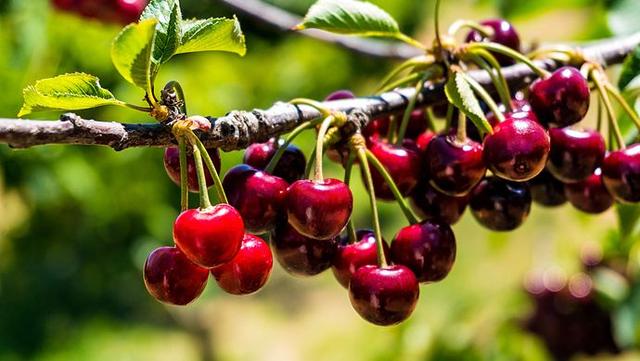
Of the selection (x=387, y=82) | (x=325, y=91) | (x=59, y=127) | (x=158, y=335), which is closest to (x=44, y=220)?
(x=158, y=335)

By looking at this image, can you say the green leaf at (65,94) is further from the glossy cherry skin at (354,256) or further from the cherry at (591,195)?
the cherry at (591,195)

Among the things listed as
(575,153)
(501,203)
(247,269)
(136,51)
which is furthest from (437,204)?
A: (136,51)

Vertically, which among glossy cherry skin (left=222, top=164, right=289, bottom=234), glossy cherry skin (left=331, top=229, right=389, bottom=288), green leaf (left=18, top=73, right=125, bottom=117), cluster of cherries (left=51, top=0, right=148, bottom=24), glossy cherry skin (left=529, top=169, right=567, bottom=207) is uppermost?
green leaf (left=18, top=73, right=125, bottom=117)

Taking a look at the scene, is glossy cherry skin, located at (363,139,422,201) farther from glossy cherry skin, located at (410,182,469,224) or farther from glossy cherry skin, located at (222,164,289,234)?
glossy cherry skin, located at (222,164,289,234)

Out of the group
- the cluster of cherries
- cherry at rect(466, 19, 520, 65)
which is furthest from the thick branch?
the cluster of cherries

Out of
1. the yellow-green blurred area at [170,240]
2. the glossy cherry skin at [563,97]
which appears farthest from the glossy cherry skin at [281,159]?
A: the yellow-green blurred area at [170,240]

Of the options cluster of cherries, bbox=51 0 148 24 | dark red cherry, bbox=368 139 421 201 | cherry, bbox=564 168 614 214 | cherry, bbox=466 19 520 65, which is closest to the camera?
dark red cherry, bbox=368 139 421 201
